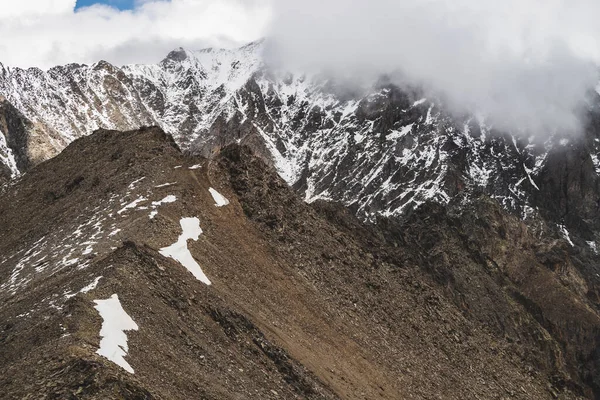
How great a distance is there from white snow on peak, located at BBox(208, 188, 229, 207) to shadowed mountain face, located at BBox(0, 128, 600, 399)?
160 millimetres

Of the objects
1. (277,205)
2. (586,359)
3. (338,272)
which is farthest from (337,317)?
(586,359)

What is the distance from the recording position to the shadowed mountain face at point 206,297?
35.9 metres

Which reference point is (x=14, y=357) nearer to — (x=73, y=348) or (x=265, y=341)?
(x=73, y=348)

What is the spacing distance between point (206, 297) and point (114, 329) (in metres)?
10.5

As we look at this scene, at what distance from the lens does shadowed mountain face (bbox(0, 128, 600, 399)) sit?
118 feet

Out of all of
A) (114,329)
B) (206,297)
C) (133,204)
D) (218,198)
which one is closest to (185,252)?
(206,297)

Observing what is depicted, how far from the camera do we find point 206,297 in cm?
4694

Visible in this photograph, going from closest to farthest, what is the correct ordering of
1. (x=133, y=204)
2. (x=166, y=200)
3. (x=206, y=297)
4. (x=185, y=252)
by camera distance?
1. (x=206, y=297)
2. (x=185, y=252)
3. (x=133, y=204)
4. (x=166, y=200)

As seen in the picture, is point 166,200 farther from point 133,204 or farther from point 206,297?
point 206,297

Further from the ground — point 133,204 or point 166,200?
point 133,204

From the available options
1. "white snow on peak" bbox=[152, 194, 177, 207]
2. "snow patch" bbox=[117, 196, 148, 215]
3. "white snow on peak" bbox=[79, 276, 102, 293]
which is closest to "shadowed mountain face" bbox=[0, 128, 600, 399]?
"white snow on peak" bbox=[79, 276, 102, 293]

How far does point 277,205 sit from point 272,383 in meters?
28.8

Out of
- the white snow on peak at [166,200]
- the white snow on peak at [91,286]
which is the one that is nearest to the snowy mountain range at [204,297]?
the white snow on peak at [91,286]

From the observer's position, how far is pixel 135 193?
199ft
